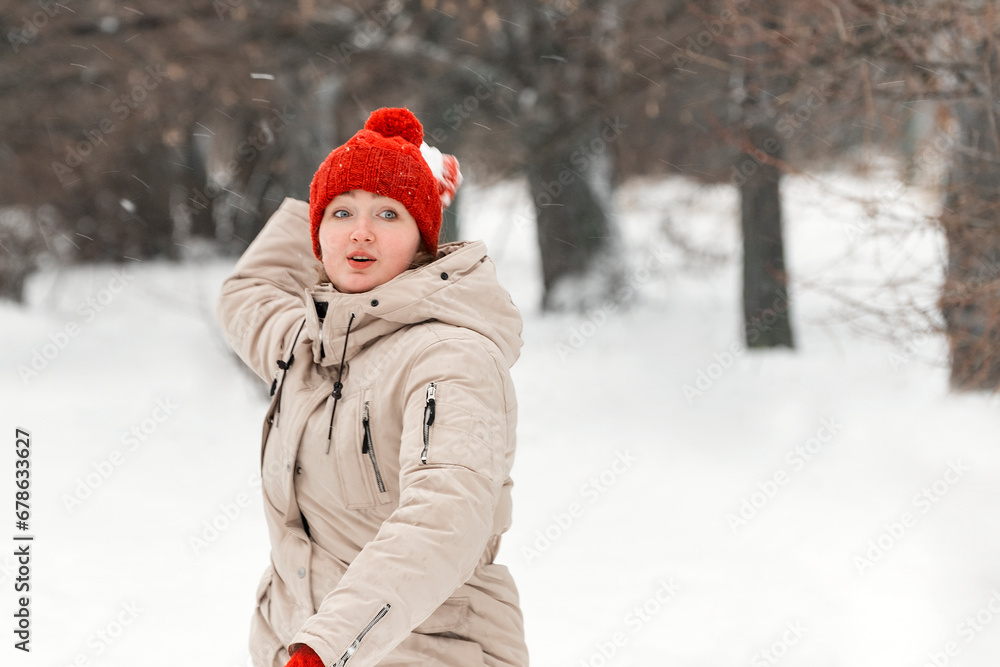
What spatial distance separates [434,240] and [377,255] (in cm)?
15

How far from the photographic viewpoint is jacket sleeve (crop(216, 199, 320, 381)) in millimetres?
2086

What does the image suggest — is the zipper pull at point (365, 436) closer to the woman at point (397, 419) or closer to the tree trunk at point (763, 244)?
the woman at point (397, 419)

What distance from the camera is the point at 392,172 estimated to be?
1.77 meters

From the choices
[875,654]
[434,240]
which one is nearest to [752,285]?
[875,654]

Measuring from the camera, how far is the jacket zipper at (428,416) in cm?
143

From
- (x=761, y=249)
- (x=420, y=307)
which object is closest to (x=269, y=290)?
(x=420, y=307)

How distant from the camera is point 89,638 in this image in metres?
3.91

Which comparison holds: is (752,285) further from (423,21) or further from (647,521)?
(423,21)

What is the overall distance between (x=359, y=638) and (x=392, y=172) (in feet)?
2.92

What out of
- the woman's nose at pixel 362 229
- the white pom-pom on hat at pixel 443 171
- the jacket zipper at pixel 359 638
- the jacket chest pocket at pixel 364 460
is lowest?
the jacket zipper at pixel 359 638

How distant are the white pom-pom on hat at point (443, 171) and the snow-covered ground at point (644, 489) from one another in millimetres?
2666

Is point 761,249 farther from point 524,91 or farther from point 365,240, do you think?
point 365,240

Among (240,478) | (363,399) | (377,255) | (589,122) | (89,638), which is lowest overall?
(240,478)

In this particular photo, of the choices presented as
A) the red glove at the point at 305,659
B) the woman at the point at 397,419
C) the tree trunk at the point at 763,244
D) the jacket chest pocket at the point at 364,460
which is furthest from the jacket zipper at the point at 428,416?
the tree trunk at the point at 763,244
